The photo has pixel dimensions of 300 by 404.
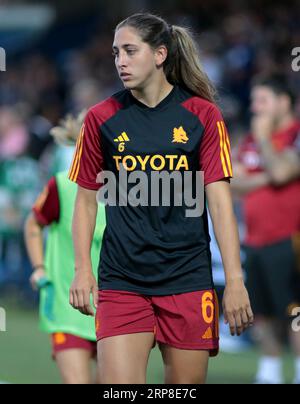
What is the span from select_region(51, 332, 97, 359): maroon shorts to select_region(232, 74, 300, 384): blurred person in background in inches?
111

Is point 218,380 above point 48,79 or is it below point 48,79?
below

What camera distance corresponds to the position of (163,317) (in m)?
5.55

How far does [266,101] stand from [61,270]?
3065 millimetres

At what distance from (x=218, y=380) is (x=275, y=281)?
37.6 inches

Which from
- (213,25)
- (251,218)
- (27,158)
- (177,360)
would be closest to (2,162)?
(27,158)

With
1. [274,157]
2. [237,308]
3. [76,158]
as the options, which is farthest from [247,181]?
[237,308]

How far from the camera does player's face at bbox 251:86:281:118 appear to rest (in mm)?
9398

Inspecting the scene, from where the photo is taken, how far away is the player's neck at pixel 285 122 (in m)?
9.56

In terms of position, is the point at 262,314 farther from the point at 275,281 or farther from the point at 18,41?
the point at 18,41

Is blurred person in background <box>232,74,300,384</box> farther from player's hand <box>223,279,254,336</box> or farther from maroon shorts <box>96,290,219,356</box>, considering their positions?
player's hand <box>223,279,254,336</box>

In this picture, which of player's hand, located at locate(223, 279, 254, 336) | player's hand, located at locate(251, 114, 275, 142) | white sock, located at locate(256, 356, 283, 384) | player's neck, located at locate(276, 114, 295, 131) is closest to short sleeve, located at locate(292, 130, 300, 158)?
player's neck, located at locate(276, 114, 295, 131)

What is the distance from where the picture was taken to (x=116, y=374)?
540 centimetres

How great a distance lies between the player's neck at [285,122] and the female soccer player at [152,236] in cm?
400

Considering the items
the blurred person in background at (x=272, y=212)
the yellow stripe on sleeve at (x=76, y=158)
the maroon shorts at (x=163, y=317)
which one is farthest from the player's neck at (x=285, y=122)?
the maroon shorts at (x=163, y=317)
